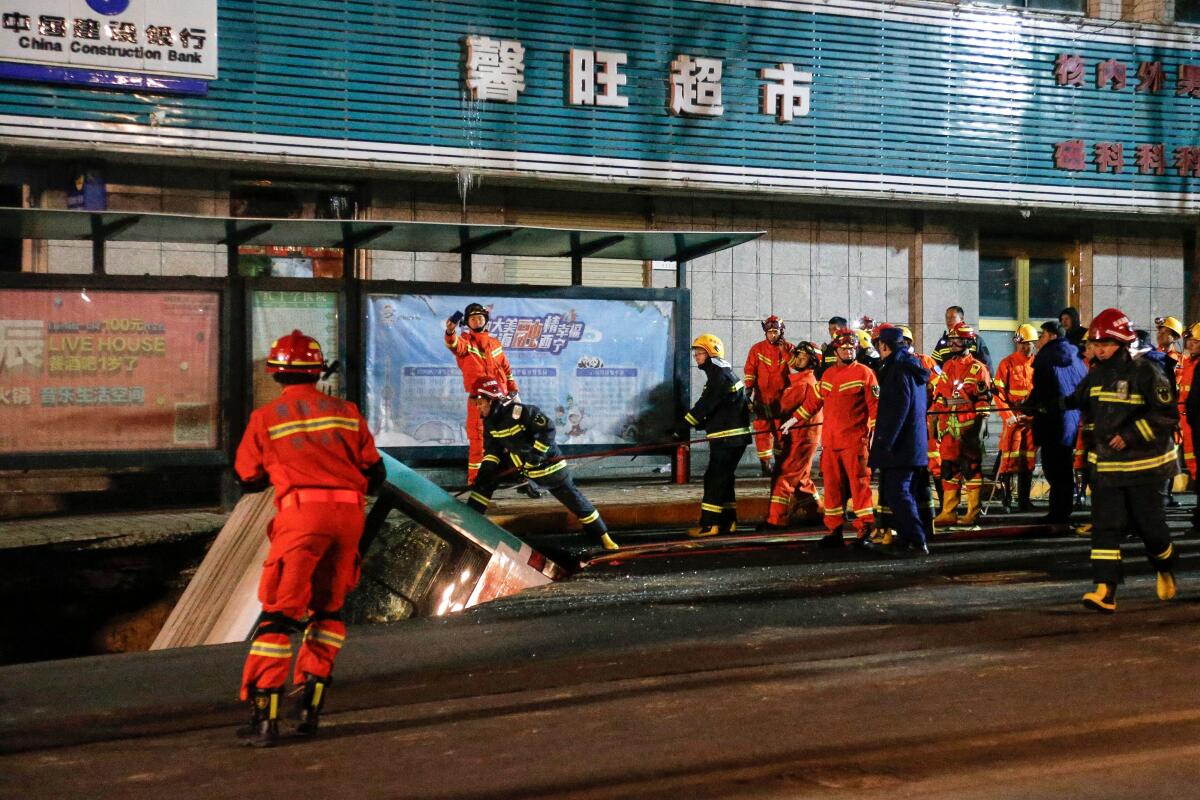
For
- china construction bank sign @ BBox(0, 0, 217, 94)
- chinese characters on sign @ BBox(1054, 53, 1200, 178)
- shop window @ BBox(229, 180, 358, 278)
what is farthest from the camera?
chinese characters on sign @ BBox(1054, 53, 1200, 178)

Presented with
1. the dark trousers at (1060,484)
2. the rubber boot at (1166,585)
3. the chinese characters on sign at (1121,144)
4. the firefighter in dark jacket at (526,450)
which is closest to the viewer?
the rubber boot at (1166,585)

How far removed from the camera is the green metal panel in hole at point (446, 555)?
9.18 metres

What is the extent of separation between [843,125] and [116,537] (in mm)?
11052

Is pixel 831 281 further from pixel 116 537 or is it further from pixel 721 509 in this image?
pixel 116 537

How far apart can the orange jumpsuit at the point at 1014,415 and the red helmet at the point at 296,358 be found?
8988 mm

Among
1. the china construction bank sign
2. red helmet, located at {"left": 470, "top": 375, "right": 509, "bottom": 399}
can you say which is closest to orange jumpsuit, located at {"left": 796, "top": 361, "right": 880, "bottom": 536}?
red helmet, located at {"left": 470, "top": 375, "right": 509, "bottom": 399}

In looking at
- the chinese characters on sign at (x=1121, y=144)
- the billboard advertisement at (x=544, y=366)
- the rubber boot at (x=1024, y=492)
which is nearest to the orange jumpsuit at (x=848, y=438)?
the rubber boot at (x=1024, y=492)

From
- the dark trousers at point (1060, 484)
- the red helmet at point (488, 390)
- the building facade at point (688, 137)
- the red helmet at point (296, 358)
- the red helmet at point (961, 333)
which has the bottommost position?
the dark trousers at point (1060, 484)

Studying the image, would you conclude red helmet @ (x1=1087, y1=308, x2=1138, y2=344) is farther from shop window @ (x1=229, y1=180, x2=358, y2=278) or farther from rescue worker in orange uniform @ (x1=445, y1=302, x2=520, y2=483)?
shop window @ (x1=229, y1=180, x2=358, y2=278)

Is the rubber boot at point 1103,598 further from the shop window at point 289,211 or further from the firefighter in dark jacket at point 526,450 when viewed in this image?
the shop window at point 289,211

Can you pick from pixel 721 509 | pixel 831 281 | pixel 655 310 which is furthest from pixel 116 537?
pixel 831 281

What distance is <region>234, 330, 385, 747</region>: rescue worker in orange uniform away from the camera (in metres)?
5.68

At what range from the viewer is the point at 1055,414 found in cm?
1223

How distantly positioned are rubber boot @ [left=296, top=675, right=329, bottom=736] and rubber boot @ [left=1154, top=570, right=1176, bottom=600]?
5425mm
